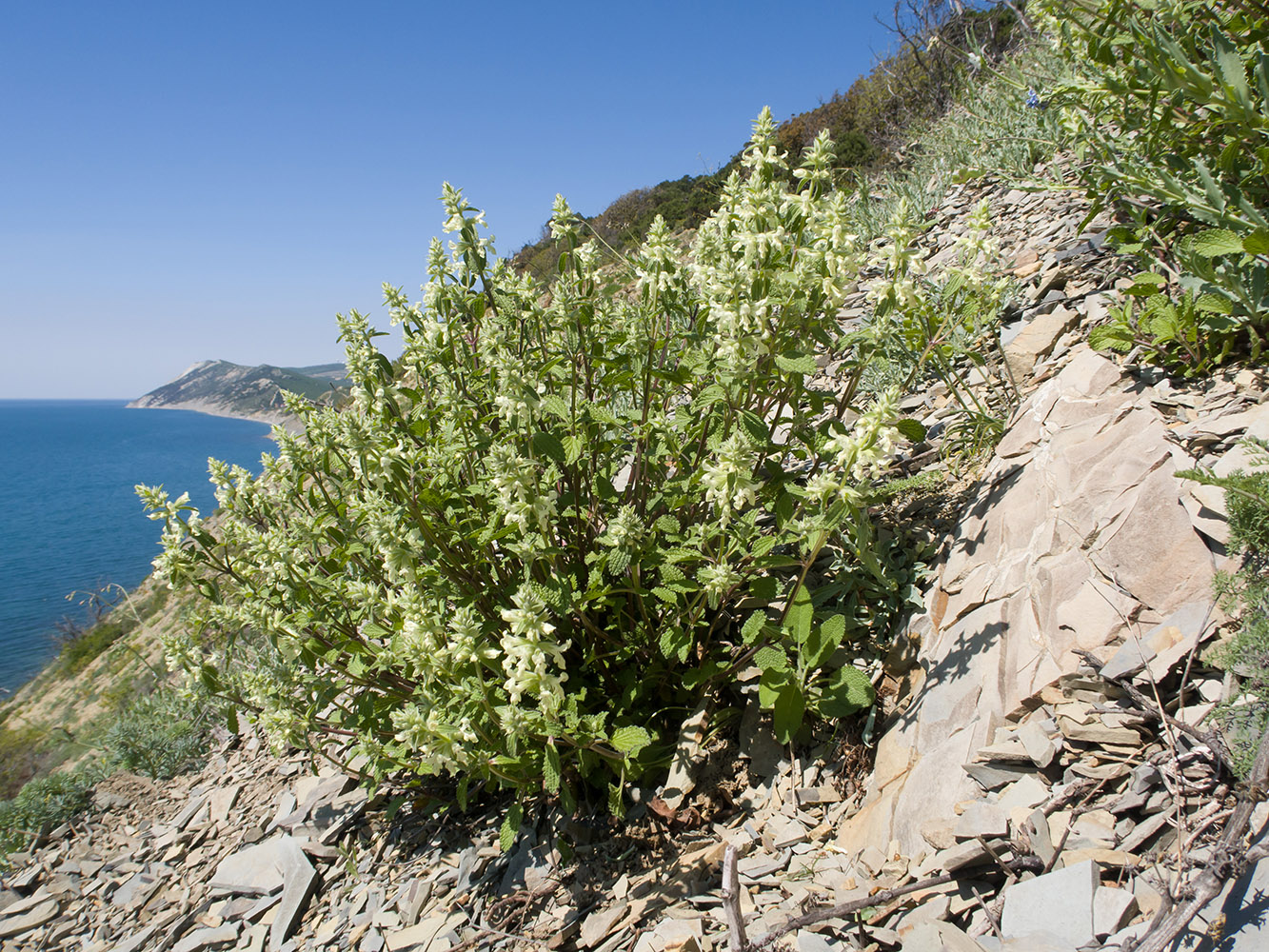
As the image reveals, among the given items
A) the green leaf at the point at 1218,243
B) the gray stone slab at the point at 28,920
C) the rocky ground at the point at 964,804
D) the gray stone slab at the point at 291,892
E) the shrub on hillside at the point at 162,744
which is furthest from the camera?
the shrub on hillside at the point at 162,744

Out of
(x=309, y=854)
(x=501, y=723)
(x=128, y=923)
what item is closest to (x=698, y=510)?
(x=501, y=723)

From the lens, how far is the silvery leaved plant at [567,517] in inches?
99.9

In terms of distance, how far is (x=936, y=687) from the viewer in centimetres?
265

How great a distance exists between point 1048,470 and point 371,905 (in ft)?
12.1

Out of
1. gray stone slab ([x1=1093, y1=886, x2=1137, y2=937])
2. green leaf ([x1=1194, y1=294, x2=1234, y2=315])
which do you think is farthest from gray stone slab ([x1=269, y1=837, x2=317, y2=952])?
green leaf ([x1=1194, y1=294, x2=1234, y2=315])

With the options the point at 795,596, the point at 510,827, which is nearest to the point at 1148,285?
the point at 795,596

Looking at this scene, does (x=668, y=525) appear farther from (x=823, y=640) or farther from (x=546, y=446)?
(x=823, y=640)

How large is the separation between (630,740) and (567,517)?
1.19 metres

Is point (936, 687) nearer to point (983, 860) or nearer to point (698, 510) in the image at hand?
point (983, 860)

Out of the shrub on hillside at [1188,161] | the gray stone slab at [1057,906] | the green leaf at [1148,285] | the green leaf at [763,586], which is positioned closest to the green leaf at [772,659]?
the green leaf at [763,586]

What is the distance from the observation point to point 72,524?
50312 mm

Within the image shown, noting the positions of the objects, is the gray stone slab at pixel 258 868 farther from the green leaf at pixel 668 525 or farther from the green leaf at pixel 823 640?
the green leaf at pixel 823 640

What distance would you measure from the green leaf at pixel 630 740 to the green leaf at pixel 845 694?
28.8 inches

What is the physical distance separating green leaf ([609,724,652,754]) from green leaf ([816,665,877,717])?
733 millimetres
